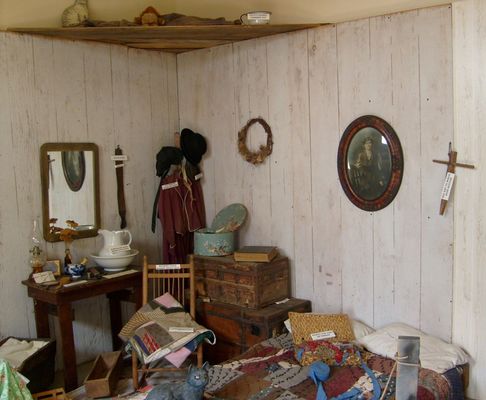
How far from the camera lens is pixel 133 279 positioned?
399 centimetres

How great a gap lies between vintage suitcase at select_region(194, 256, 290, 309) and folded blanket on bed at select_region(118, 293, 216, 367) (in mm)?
301

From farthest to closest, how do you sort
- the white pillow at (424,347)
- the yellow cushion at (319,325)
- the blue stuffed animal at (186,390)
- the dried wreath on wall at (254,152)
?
the dried wreath on wall at (254,152) → the yellow cushion at (319,325) → the white pillow at (424,347) → the blue stuffed animal at (186,390)

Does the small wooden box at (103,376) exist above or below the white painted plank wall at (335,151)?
below

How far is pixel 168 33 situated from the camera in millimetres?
3807

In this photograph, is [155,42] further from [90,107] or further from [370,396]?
[370,396]

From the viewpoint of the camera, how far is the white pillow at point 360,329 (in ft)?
11.4

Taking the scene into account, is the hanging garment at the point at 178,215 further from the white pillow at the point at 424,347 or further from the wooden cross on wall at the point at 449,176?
the wooden cross on wall at the point at 449,176

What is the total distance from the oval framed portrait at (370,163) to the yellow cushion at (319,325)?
756 millimetres

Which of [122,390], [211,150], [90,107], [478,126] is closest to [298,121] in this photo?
[211,150]

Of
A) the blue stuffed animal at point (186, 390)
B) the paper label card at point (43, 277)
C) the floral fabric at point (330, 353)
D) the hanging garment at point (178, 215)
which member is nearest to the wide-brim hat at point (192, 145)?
the hanging garment at point (178, 215)

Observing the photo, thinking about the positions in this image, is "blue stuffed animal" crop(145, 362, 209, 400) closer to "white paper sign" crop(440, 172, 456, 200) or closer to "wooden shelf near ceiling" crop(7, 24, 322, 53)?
"white paper sign" crop(440, 172, 456, 200)

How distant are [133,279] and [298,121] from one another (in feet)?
5.49

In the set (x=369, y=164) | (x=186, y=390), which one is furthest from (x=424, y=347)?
(x=186, y=390)

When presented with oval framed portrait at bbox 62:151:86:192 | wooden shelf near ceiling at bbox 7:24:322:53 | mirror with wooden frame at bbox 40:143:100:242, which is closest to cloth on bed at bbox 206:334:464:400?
mirror with wooden frame at bbox 40:143:100:242
